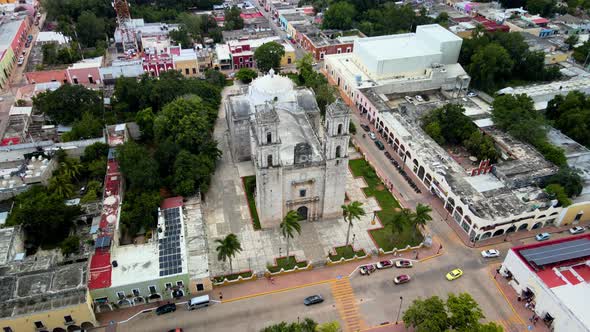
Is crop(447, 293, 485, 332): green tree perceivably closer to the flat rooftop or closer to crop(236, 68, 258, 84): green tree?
the flat rooftop

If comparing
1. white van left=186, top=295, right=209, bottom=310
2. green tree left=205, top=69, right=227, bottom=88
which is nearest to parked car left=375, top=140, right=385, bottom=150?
green tree left=205, top=69, right=227, bottom=88

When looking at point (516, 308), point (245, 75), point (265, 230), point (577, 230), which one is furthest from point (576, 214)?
point (245, 75)

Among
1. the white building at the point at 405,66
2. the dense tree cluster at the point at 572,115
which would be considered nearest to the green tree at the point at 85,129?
the white building at the point at 405,66

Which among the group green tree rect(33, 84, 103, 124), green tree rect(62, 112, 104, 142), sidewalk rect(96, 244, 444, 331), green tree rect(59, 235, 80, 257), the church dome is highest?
the church dome

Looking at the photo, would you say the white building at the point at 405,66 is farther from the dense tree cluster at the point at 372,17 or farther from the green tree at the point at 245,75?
the green tree at the point at 245,75

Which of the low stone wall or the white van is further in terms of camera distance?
the low stone wall

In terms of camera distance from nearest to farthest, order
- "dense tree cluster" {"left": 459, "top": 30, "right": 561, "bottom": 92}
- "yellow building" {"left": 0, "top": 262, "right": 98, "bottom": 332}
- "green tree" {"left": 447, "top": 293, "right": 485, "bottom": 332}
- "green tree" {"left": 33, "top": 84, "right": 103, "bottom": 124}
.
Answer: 1. "green tree" {"left": 447, "top": 293, "right": 485, "bottom": 332}
2. "yellow building" {"left": 0, "top": 262, "right": 98, "bottom": 332}
3. "green tree" {"left": 33, "top": 84, "right": 103, "bottom": 124}
4. "dense tree cluster" {"left": 459, "top": 30, "right": 561, "bottom": 92}

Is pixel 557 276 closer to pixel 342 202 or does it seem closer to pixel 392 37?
pixel 342 202
